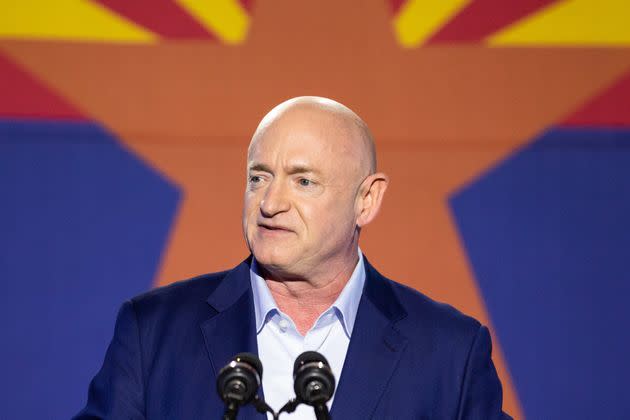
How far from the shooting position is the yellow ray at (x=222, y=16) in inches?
116

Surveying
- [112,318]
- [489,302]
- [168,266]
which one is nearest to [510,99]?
[489,302]

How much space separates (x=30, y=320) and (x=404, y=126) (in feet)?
4.60

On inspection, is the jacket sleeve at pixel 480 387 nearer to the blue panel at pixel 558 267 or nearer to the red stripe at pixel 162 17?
the blue panel at pixel 558 267

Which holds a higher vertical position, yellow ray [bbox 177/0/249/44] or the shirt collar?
yellow ray [bbox 177/0/249/44]

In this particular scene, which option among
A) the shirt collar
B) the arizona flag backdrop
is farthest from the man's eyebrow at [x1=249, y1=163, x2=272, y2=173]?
the arizona flag backdrop

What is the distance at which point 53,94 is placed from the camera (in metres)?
2.96

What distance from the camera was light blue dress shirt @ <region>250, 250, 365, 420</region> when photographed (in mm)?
1783

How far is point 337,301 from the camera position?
1.88 m

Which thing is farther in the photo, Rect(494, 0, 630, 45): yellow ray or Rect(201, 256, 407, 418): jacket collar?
Rect(494, 0, 630, 45): yellow ray

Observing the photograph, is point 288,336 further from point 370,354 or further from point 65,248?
point 65,248

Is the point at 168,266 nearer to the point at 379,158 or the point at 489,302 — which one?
the point at 379,158

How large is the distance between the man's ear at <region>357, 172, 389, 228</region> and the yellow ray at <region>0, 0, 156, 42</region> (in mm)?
1305

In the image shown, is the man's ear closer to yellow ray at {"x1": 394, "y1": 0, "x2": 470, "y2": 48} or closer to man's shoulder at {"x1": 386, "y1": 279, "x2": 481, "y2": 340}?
man's shoulder at {"x1": 386, "y1": 279, "x2": 481, "y2": 340}

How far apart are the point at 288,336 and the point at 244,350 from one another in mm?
125
